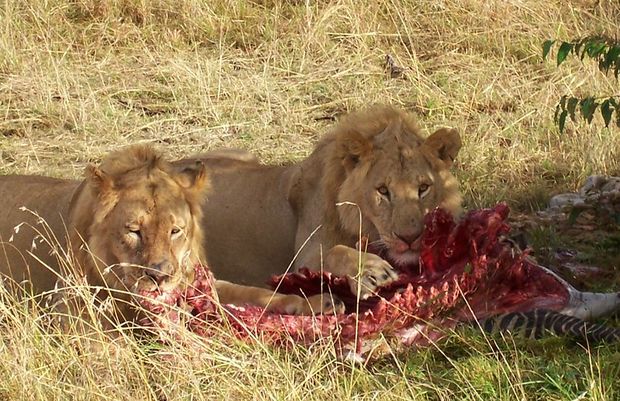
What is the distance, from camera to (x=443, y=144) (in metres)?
5.78

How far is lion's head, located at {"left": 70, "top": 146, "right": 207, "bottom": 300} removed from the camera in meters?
4.88

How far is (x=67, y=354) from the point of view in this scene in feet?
14.8

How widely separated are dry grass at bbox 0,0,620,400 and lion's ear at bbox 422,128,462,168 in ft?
4.35

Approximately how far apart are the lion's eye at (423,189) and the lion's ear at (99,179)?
1340 millimetres

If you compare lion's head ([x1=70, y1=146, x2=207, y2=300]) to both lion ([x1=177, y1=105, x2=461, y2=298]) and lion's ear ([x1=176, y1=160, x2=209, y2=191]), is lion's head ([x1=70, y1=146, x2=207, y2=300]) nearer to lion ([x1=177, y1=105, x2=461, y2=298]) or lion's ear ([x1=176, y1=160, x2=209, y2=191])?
lion's ear ([x1=176, y1=160, x2=209, y2=191])

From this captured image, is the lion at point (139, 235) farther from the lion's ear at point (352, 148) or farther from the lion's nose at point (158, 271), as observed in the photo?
the lion's ear at point (352, 148)

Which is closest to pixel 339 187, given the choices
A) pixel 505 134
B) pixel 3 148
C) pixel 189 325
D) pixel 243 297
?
pixel 243 297

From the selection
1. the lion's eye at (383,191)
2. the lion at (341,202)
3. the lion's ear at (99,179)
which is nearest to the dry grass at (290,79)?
the lion's ear at (99,179)

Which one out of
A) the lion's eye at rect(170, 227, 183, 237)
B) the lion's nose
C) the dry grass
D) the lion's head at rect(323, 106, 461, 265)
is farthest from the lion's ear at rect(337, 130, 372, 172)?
the dry grass

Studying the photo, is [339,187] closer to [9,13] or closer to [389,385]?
[389,385]

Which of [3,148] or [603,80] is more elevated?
[603,80]

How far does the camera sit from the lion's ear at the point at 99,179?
5102mm

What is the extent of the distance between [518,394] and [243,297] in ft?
4.42

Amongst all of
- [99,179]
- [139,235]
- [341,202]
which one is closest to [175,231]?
[139,235]
